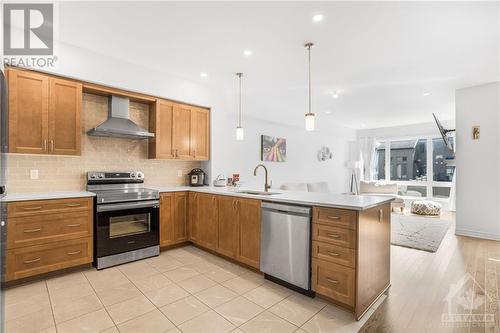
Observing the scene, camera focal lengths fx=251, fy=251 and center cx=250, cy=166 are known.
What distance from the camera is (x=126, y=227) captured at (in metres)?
3.19

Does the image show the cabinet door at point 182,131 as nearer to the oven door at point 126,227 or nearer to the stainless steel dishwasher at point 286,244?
the oven door at point 126,227

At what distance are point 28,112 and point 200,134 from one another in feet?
7.14

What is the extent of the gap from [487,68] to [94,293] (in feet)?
18.6

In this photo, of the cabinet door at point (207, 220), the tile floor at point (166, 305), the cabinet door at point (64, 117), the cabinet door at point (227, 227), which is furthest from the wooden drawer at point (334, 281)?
the cabinet door at point (64, 117)

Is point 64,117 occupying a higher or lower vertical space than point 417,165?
higher

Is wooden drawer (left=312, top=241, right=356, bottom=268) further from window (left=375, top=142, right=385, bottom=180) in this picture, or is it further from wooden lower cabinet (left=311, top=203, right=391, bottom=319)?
window (left=375, top=142, right=385, bottom=180)

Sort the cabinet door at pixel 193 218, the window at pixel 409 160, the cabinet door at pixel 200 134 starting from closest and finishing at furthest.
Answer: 1. the cabinet door at pixel 193 218
2. the cabinet door at pixel 200 134
3. the window at pixel 409 160

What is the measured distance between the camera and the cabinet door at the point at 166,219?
352 cm

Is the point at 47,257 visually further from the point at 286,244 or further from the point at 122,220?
the point at 286,244

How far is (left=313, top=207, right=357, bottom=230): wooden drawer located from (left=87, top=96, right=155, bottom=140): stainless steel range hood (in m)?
2.48

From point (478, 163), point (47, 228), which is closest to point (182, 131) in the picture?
point (47, 228)

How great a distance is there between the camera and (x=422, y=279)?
2752mm

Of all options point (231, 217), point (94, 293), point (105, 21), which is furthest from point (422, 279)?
point (105, 21)

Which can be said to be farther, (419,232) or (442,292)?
(419,232)
